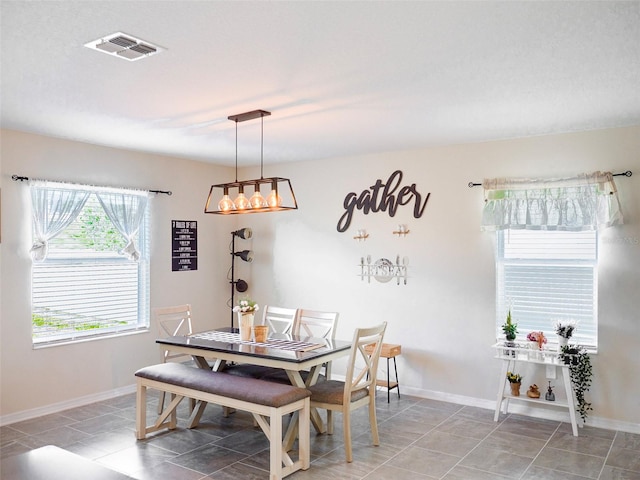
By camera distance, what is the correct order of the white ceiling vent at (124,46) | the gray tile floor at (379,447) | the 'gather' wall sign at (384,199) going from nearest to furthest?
the white ceiling vent at (124,46), the gray tile floor at (379,447), the 'gather' wall sign at (384,199)

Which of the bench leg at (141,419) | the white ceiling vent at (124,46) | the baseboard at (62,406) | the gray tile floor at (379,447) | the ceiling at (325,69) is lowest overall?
the gray tile floor at (379,447)

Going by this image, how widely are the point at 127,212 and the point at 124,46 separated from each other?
2.98 metres

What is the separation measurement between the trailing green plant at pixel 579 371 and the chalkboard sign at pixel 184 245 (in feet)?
12.9

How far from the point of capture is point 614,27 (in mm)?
2326

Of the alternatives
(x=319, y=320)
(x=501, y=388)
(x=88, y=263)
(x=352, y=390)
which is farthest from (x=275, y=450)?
(x=88, y=263)

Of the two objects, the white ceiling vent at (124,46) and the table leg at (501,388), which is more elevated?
the white ceiling vent at (124,46)

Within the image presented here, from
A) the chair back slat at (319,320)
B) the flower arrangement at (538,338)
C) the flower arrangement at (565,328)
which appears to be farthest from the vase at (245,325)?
the flower arrangement at (565,328)

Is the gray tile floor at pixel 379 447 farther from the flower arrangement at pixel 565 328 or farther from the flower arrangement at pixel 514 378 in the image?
the flower arrangement at pixel 565 328

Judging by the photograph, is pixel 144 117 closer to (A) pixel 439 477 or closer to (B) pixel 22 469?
(B) pixel 22 469

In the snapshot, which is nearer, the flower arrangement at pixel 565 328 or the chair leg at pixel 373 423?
the chair leg at pixel 373 423

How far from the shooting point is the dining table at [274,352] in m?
3.64

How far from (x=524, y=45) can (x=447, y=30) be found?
1.48 feet

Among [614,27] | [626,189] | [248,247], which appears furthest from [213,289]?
[614,27]

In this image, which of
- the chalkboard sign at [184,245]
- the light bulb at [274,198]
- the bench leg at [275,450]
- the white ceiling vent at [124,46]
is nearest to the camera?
the white ceiling vent at [124,46]
